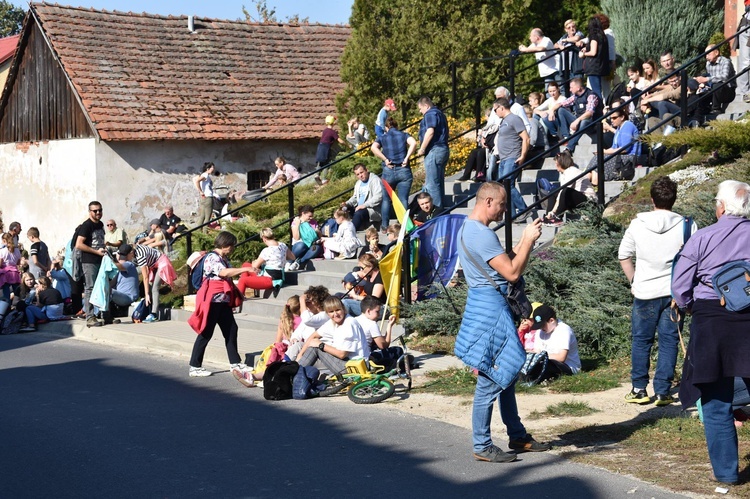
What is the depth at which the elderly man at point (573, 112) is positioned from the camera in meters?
16.5

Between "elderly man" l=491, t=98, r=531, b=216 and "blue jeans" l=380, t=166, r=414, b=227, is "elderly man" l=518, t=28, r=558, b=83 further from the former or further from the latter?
"blue jeans" l=380, t=166, r=414, b=227

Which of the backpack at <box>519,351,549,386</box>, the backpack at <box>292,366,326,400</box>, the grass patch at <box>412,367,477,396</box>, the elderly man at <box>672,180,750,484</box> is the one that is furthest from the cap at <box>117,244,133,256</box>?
the elderly man at <box>672,180,750,484</box>

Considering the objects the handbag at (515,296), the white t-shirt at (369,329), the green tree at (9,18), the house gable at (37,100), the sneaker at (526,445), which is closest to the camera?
the handbag at (515,296)

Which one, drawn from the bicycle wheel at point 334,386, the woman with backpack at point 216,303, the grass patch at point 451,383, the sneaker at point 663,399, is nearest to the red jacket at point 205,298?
the woman with backpack at point 216,303

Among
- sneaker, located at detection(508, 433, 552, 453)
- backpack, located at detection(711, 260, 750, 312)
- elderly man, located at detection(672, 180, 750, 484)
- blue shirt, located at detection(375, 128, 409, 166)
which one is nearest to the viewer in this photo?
backpack, located at detection(711, 260, 750, 312)

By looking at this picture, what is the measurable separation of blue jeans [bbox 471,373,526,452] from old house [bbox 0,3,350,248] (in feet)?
66.8

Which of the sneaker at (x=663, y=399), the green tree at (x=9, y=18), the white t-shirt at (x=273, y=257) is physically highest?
the green tree at (x=9, y=18)

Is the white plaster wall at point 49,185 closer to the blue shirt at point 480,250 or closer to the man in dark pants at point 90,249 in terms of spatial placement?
the man in dark pants at point 90,249

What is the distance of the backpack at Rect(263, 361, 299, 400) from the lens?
10.0 meters

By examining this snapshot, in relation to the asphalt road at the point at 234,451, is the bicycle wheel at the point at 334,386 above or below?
above

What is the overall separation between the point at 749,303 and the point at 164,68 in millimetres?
24353

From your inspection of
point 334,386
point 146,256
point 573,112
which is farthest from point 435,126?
point 334,386

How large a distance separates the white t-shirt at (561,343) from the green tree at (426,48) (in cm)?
1392

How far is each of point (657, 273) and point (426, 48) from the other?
16509 mm
